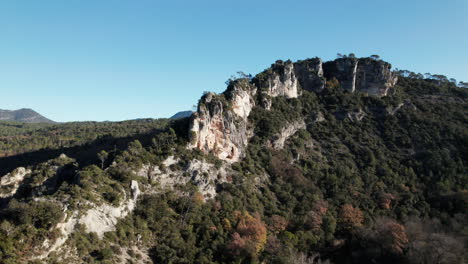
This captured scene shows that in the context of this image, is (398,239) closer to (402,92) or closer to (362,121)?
(362,121)

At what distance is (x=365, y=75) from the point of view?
111750mm

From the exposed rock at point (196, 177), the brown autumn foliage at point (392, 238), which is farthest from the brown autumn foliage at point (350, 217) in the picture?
the exposed rock at point (196, 177)

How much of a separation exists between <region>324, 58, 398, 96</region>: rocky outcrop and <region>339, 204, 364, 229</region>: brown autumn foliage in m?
62.7

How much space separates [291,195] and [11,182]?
202 feet

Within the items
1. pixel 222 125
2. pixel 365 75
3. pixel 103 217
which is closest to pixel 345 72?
pixel 365 75

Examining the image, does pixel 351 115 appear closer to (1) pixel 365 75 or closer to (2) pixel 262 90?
(1) pixel 365 75

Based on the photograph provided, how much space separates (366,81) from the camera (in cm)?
11169

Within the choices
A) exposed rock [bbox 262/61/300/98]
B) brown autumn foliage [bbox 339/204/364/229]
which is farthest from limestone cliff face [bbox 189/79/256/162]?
brown autumn foliage [bbox 339/204/364/229]

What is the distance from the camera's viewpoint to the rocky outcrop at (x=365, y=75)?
4291 inches

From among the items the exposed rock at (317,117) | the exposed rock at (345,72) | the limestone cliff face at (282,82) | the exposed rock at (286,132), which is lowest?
the exposed rock at (286,132)

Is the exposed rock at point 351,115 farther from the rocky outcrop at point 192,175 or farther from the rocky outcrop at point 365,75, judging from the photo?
the rocky outcrop at point 192,175

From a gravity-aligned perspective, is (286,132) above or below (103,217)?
above

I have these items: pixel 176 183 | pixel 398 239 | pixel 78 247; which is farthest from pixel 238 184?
pixel 78 247

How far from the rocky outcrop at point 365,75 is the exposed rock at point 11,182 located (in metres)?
106
